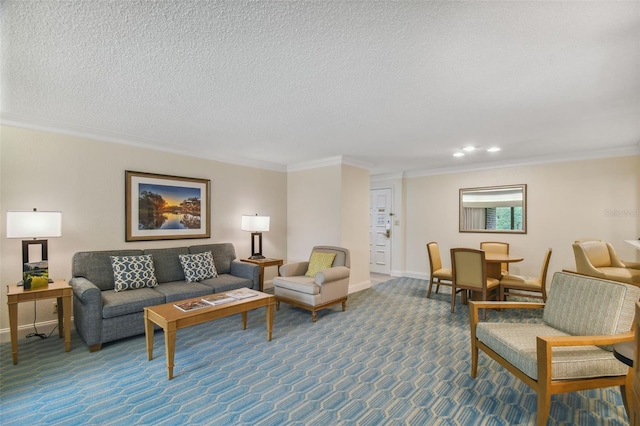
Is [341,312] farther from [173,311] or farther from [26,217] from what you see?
[26,217]

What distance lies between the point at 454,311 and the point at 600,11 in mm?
3659

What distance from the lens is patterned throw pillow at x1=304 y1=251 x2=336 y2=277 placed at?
4433mm

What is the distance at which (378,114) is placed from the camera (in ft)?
10.2

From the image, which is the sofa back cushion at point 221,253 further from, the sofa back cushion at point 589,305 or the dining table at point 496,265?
the sofa back cushion at point 589,305

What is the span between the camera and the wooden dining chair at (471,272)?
3973mm

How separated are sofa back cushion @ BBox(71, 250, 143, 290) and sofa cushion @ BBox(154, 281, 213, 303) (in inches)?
21.5

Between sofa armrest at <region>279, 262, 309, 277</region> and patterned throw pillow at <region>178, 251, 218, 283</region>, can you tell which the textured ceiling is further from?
sofa armrest at <region>279, 262, 309, 277</region>

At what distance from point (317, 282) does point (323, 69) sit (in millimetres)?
2630

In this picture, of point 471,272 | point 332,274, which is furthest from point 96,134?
point 471,272

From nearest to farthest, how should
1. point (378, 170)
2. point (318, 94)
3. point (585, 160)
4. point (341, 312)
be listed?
point (318, 94), point (341, 312), point (585, 160), point (378, 170)

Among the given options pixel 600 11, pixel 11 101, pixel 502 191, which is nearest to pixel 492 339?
pixel 600 11

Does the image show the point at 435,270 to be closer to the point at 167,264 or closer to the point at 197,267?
the point at 197,267

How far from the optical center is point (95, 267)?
3.51 metres

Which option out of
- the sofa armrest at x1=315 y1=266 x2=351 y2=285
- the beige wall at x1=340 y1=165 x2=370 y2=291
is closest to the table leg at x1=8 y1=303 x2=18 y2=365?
the sofa armrest at x1=315 y1=266 x2=351 y2=285
